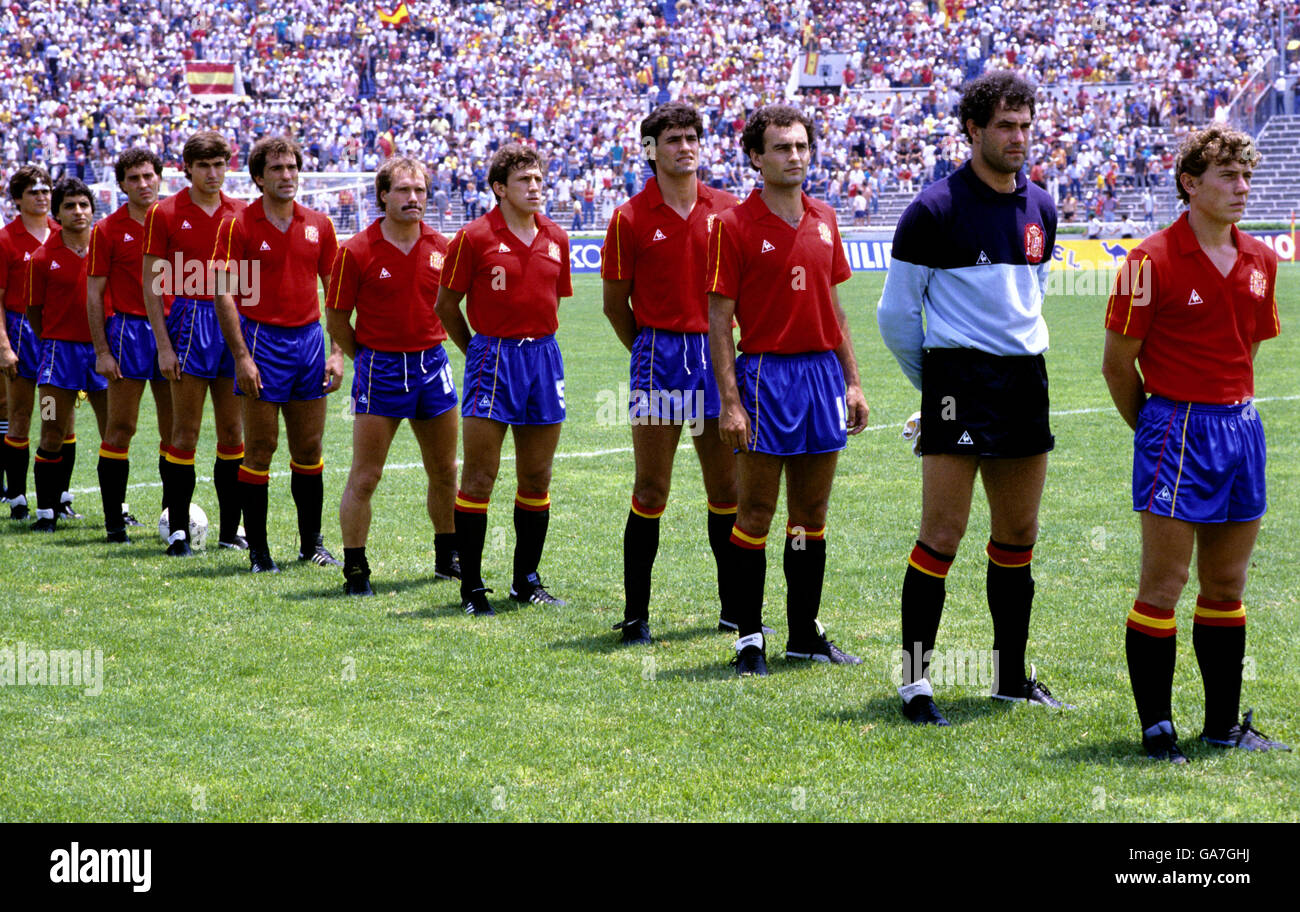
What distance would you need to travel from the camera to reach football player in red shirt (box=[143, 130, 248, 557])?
859 centimetres

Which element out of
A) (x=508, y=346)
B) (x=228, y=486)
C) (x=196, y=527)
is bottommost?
(x=196, y=527)

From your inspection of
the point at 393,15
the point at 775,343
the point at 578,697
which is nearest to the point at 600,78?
the point at 393,15

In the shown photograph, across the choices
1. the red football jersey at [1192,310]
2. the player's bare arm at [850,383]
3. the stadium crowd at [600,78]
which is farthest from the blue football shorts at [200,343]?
the stadium crowd at [600,78]

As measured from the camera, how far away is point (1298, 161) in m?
34.8

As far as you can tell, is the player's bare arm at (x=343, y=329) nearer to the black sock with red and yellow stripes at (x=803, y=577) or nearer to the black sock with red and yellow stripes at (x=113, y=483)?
the black sock with red and yellow stripes at (x=113, y=483)

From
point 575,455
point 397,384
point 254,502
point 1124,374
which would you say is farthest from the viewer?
point 575,455

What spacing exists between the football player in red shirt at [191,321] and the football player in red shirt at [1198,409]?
569 cm

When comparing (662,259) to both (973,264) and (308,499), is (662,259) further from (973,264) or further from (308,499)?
(308,499)

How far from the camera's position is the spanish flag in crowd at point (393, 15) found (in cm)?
4688

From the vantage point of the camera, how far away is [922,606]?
5.41 metres

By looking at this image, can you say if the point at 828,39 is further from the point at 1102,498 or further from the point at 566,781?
the point at 566,781

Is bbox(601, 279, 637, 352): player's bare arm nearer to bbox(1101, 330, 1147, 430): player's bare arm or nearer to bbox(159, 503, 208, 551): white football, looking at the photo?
bbox(1101, 330, 1147, 430): player's bare arm

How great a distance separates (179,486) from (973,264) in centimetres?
563
